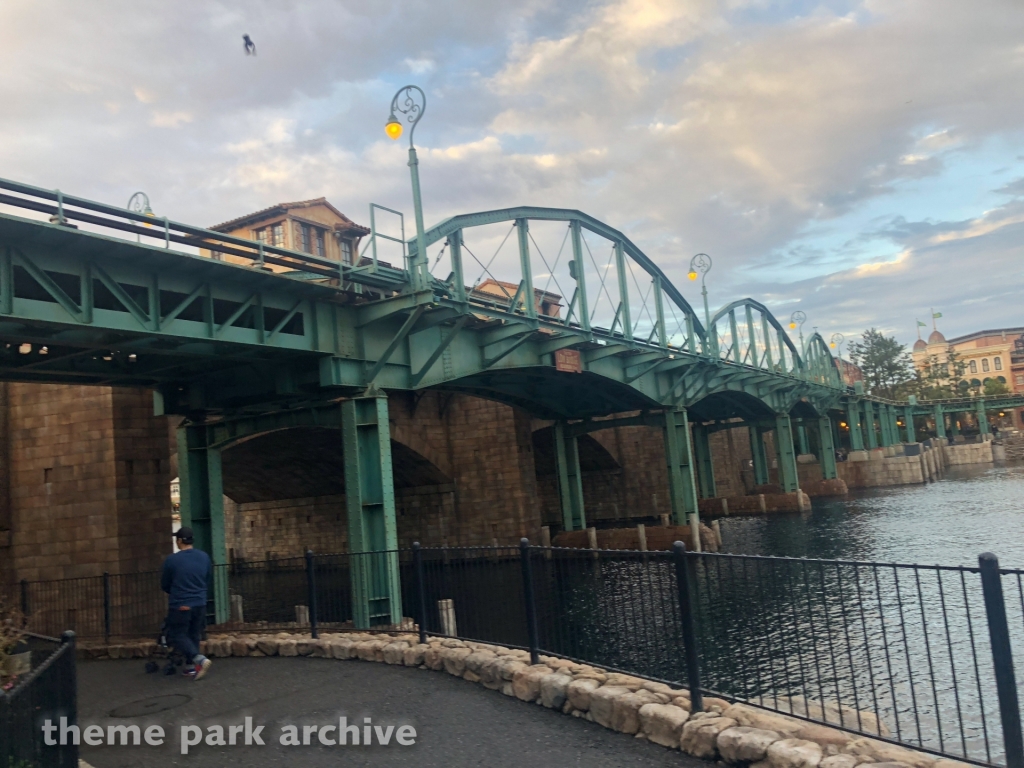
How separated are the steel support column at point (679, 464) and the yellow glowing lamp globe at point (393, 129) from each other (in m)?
25.9

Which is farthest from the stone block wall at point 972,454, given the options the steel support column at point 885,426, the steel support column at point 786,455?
the steel support column at point 786,455

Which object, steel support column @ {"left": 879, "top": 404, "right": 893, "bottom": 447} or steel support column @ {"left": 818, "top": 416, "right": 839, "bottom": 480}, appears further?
steel support column @ {"left": 879, "top": 404, "right": 893, "bottom": 447}

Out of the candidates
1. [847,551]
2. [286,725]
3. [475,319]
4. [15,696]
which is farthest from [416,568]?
[847,551]

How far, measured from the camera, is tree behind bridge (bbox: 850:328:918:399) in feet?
395

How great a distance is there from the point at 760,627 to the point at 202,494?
14133mm

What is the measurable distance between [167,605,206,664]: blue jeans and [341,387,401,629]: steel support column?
5179mm

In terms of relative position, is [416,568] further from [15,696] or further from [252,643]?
[15,696]

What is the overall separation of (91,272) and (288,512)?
118 ft

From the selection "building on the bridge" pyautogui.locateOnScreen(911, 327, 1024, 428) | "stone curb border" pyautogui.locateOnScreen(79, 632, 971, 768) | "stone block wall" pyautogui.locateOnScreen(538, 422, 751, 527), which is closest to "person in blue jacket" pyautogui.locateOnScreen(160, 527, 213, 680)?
"stone curb border" pyautogui.locateOnScreen(79, 632, 971, 768)

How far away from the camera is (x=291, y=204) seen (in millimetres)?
44094

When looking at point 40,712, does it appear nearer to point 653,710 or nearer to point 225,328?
point 653,710

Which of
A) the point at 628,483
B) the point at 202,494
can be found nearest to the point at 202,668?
the point at 202,494

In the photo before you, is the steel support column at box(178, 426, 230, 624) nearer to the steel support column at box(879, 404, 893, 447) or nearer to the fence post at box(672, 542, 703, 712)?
the fence post at box(672, 542, 703, 712)

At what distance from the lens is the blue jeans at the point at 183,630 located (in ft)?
36.2
